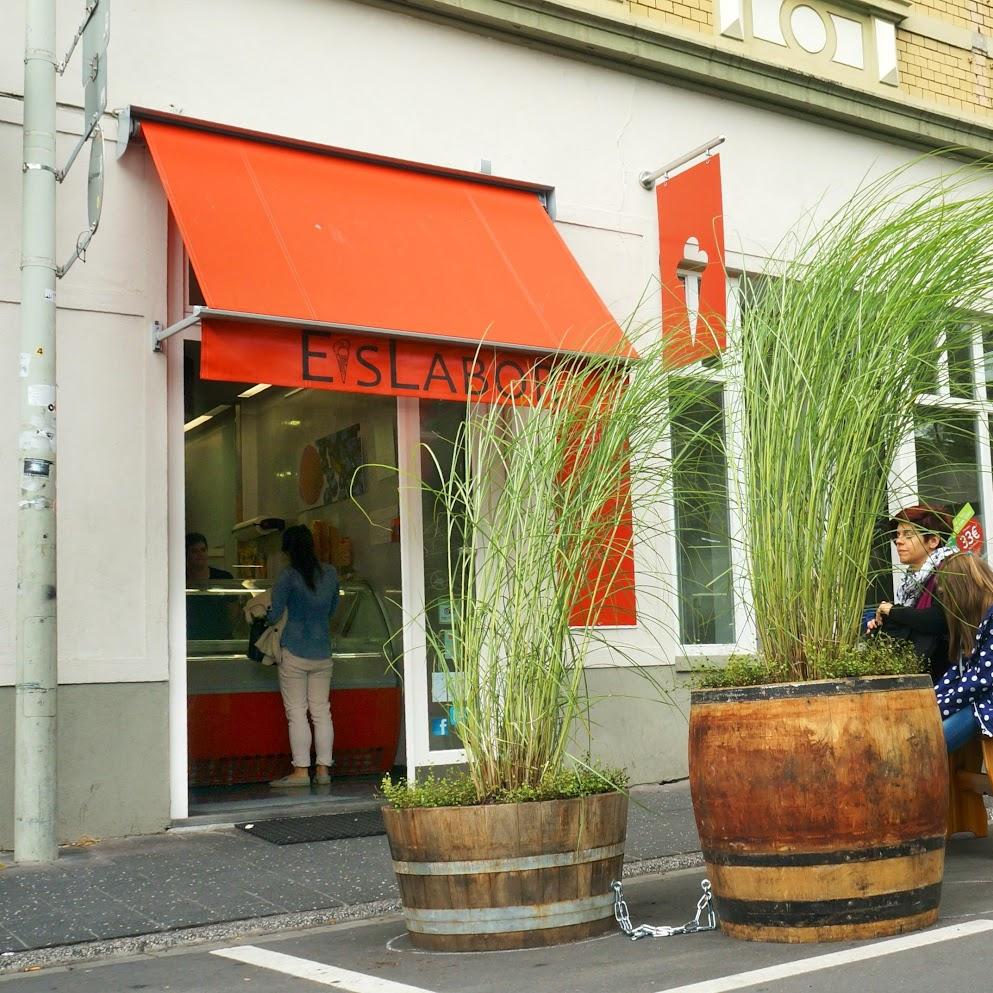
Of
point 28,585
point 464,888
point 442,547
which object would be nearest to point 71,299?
point 28,585

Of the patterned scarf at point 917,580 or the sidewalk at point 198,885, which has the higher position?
the patterned scarf at point 917,580

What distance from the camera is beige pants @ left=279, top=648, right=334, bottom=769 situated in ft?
29.5

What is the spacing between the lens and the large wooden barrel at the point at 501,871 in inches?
171

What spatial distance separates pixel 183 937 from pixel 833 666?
2585 millimetres

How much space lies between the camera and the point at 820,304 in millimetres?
4441

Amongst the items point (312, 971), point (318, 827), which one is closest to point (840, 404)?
point (312, 971)

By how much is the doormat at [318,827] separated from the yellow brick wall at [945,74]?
7373mm

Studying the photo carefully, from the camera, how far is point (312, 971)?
14.5 feet

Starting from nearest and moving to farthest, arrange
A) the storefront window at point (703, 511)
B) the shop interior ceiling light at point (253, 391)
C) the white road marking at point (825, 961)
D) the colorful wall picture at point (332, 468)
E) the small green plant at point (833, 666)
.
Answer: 1. the white road marking at point (825, 961)
2. the small green plant at point (833, 666)
3. the storefront window at point (703, 511)
4. the colorful wall picture at point (332, 468)
5. the shop interior ceiling light at point (253, 391)

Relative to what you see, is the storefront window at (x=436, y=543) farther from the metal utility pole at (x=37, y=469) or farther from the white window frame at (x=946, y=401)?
the white window frame at (x=946, y=401)

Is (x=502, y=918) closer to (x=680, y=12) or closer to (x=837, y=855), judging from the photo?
(x=837, y=855)

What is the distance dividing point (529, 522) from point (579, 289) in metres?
3.72

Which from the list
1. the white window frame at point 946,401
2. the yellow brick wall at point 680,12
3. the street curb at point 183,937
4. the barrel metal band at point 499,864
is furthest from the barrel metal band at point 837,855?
the yellow brick wall at point 680,12

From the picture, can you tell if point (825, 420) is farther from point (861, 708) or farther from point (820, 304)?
point (861, 708)
